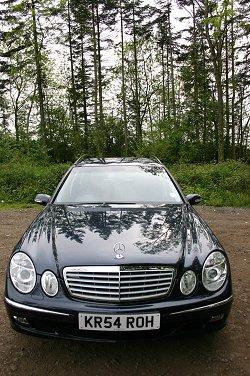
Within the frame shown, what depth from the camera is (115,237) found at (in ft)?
9.74

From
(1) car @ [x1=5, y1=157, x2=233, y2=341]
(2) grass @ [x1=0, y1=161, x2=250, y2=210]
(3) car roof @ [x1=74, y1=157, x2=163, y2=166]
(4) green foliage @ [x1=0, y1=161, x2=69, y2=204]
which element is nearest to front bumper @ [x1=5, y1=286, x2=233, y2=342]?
(1) car @ [x1=5, y1=157, x2=233, y2=341]

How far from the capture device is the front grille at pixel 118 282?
252 cm

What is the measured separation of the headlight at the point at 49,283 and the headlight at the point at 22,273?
8 centimetres

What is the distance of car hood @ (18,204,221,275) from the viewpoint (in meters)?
2.67

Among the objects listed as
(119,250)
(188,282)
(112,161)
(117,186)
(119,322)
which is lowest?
(119,322)

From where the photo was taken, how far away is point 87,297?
99.0 inches

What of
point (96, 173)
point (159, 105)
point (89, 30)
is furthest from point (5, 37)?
point (96, 173)

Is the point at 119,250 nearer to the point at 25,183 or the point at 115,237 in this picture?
the point at 115,237

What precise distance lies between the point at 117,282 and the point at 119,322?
0.88 ft

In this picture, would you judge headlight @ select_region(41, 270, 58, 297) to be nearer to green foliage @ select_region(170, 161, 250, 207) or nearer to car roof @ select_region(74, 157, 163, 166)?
car roof @ select_region(74, 157, 163, 166)

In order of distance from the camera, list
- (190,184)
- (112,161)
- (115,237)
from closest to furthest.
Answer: (115,237) → (112,161) → (190,184)

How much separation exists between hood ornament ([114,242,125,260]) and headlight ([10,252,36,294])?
2.09ft

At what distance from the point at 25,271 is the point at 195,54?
26807 mm

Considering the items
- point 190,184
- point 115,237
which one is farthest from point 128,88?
point 115,237
